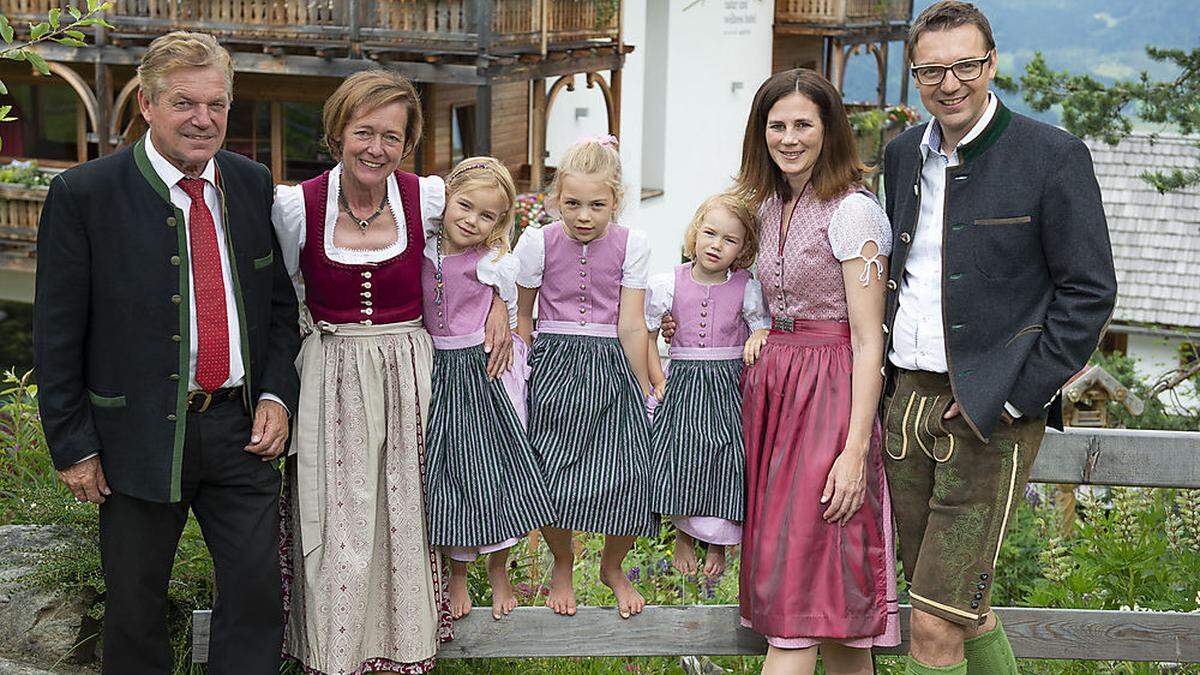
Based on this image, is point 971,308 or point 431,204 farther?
point 431,204

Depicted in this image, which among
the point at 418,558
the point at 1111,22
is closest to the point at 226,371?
the point at 418,558

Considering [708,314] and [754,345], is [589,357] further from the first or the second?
A: [754,345]

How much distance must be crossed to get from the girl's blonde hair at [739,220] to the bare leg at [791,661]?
106cm

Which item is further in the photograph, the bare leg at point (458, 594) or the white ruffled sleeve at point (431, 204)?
the bare leg at point (458, 594)

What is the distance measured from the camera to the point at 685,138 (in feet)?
70.0

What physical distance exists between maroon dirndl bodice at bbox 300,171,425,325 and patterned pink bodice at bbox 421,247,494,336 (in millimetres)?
61

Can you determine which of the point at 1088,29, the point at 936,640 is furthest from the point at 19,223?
the point at 1088,29

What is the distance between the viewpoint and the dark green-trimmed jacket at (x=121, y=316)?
3.58 m

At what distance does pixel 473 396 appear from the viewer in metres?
3.91

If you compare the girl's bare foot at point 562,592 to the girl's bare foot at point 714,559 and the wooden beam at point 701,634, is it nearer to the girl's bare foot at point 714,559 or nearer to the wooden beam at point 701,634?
the wooden beam at point 701,634

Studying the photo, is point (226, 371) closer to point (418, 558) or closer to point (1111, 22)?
point (418, 558)

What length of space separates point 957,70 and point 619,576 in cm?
168

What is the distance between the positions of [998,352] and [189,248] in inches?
80.9

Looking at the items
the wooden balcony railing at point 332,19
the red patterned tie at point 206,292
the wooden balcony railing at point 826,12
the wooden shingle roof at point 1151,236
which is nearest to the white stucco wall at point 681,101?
the wooden balcony railing at point 826,12
